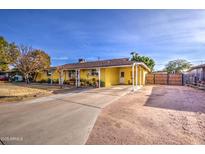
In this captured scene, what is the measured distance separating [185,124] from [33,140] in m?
4.61

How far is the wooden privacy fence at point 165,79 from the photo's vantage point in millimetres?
22734

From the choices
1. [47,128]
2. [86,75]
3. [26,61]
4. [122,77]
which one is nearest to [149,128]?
[47,128]

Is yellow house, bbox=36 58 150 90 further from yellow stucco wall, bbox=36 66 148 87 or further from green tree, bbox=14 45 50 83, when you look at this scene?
green tree, bbox=14 45 50 83

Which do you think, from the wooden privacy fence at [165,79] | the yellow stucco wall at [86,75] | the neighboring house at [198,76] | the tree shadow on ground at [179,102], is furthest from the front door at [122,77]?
the tree shadow on ground at [179,102]

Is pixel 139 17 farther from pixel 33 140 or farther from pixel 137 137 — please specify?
pixel 33 140

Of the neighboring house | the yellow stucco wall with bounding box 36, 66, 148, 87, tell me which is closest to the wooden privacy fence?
the neighboring house

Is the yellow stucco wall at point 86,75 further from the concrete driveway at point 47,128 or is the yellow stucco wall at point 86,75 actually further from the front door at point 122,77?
the concrete driveway at point 47,128

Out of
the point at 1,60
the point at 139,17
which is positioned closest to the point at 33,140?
the point at 139,17

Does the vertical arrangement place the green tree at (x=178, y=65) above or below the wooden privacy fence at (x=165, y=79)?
above

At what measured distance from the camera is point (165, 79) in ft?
76.8

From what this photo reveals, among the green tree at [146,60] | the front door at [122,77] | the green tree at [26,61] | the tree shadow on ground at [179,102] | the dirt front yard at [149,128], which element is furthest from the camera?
the green tree at [146,60]

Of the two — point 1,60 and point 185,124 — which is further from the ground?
point 1,60
